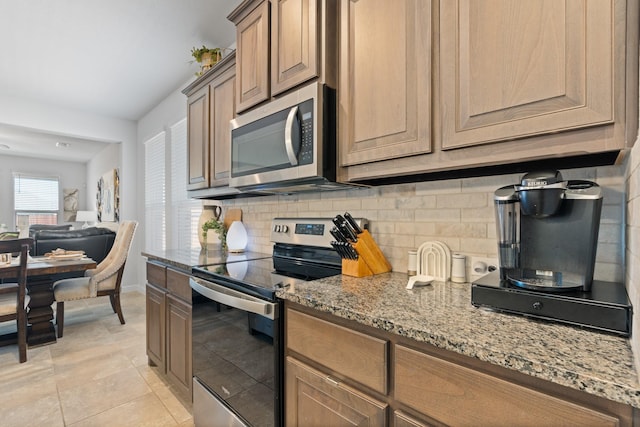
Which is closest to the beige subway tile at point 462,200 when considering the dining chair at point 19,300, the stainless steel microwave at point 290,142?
the stainless steel microwave at point 290,142

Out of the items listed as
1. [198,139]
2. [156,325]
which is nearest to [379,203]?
[198,139]

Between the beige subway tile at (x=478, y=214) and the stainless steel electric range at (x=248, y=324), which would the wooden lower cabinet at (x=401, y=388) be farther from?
the beige subway tile at (x=478, y=214)

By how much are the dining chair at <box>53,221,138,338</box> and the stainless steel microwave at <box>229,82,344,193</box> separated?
253cm

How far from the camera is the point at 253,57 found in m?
1.79

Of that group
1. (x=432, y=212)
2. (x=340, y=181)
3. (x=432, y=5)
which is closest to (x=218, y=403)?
(x=340, y=181)

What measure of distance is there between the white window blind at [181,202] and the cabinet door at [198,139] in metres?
0.97

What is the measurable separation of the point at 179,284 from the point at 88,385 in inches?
45.8

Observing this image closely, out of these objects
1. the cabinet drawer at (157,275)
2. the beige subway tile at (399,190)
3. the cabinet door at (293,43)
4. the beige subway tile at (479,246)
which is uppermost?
the cabinet door at (293,43)

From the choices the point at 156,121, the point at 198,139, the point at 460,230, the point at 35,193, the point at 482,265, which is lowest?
the point at 482,265

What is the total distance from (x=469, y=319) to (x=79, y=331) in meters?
3.95

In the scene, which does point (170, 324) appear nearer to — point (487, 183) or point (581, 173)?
point (487, 183)

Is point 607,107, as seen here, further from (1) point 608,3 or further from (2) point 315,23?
(2) point 315,23

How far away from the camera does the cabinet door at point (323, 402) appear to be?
88 centimetres

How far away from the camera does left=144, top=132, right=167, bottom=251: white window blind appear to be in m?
4.22
